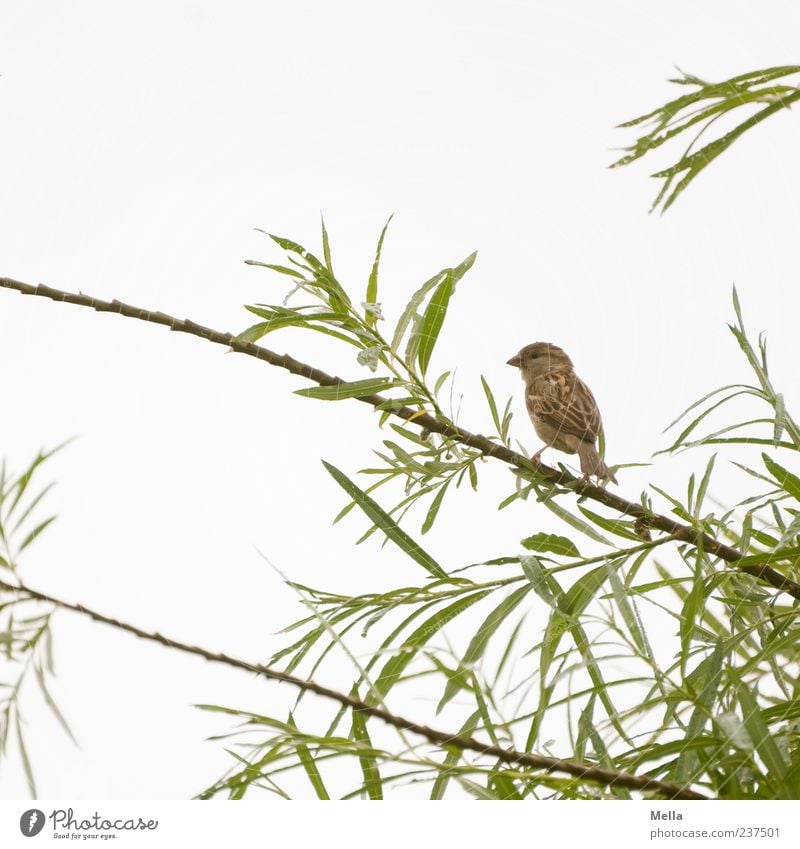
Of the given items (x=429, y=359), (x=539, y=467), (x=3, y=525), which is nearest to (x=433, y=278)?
(x=429, y=359)

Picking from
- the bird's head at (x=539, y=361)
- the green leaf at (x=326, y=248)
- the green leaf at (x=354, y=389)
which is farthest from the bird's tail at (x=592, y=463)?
the green leaf at (x=326, y=248)

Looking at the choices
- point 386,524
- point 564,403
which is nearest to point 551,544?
point 386,524

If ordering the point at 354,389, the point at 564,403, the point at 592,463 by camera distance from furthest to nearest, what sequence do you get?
the point at 564,403
the point at 592,463
the point at 354,389

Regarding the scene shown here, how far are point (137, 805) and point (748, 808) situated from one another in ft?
1.60

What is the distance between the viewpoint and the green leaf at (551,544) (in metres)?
1.01

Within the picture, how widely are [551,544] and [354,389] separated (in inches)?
9.9

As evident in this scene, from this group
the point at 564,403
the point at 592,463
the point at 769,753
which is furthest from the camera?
the point at 564,403

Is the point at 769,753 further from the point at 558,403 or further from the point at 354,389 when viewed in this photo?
the point at 558,403

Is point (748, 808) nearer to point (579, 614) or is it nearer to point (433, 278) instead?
point (579, 614)

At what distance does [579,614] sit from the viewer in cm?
94
